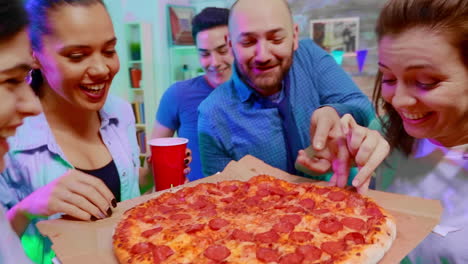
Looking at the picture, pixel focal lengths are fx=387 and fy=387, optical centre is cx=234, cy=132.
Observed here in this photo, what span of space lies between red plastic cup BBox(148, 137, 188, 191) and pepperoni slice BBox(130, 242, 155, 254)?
509 mm

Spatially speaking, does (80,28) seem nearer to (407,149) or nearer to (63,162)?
(63,162)

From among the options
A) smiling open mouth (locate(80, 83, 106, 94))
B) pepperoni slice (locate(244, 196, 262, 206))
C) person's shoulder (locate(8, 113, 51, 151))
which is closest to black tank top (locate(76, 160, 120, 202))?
person's shoulder (locate(8, 113, 51, 151))

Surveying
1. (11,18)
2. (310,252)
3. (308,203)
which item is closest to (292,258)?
(310,252)

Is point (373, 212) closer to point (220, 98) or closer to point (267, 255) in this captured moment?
point (267, 255)

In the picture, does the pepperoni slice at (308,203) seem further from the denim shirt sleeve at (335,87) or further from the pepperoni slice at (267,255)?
the denim shirt sleeve at (335,87)

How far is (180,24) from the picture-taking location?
595 centimetres

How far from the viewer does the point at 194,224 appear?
5.12 feet

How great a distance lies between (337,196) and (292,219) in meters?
0.28

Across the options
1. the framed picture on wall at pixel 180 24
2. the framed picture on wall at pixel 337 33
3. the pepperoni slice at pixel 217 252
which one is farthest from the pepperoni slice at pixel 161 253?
the framed picture on wall at pixel 180 24

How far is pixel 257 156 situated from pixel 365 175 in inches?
29.2

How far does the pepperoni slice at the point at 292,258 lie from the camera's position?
1.27 meters

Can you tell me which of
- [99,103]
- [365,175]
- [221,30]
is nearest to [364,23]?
[221,30]

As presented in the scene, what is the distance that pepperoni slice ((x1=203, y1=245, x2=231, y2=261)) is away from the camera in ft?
4.35

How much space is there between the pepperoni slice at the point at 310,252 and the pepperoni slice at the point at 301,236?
0.19 ft
